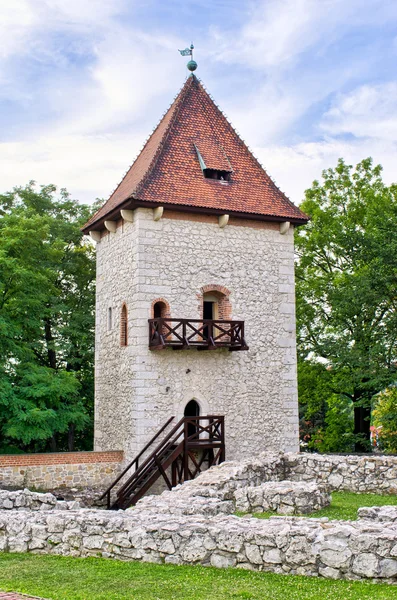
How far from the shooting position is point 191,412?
64.3 feet

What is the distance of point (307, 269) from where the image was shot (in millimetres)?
29453

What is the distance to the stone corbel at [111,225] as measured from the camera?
20.5 metres

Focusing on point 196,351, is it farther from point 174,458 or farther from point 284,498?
point 284,498

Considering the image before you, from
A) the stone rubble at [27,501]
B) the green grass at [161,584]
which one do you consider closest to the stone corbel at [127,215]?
the stone rubble at [27,501]

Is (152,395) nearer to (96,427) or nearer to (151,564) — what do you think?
(96,427)

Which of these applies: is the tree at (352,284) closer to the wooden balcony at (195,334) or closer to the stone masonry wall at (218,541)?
the wooden balcony at (195,334)

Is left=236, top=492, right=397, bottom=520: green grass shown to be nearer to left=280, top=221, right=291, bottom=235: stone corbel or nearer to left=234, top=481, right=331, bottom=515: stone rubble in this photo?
left=234, top=481, right=331, bottom=515: stone rubble

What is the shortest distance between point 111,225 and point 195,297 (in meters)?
3.40

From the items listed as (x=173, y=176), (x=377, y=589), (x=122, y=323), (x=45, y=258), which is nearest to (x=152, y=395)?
Result: (x=122, y=323)

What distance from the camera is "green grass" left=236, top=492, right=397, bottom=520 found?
41.6 feet

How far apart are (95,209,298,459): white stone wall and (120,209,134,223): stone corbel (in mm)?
209

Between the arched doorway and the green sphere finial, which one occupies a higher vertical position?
the green sphere finial

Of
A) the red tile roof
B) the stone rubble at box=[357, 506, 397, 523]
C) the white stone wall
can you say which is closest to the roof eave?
the red tile roof

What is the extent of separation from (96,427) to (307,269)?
12.4 m
